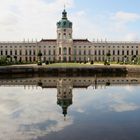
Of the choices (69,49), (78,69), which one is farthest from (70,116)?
(69,49)

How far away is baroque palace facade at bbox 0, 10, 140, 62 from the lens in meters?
88.7

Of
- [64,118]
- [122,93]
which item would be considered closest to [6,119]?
[64,118]

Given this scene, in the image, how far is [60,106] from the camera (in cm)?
2105

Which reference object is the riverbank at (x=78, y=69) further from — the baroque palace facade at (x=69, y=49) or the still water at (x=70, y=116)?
the baroque palace facade at (x=69, y=49)

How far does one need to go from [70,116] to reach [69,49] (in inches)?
2784

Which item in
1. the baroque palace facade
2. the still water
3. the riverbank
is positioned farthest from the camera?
the baroque palace facade

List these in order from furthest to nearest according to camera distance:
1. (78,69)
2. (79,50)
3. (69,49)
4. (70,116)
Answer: (79,50) < (69,49) < (78,69) < (70,116)

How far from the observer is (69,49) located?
3477 inches

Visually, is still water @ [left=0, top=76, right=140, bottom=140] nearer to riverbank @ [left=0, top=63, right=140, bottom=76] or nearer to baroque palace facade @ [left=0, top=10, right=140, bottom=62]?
riverbank @ [left=0, top=63, right=140, bottom=76]

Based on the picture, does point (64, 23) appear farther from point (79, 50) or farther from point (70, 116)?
point (70, 116)

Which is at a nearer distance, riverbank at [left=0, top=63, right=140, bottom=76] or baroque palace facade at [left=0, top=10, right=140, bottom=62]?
riverbank at [left=0, top=63, right=140, bottom=76]

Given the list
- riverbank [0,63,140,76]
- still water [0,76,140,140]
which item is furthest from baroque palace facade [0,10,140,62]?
still water [0,76,140,140]

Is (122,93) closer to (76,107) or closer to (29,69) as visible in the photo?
(76,107)

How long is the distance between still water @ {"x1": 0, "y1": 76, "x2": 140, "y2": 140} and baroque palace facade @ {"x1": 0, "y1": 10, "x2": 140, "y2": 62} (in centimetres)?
6211
